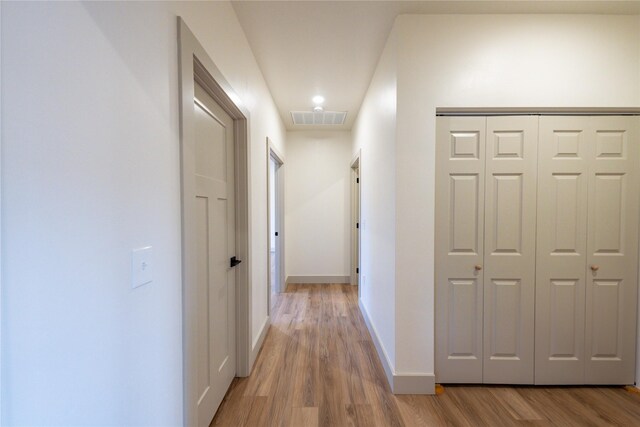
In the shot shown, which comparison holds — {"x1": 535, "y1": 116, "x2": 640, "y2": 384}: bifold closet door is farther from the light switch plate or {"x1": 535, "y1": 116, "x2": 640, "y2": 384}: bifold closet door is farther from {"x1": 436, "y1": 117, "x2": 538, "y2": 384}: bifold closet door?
the light switch plate

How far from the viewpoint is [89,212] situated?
69cm

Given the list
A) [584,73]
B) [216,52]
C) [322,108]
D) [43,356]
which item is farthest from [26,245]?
[322,108]

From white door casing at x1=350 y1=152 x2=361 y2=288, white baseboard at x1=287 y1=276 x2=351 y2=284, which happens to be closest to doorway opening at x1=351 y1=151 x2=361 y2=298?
white door casing at x1=350 y1=152 x2=361 y2=288

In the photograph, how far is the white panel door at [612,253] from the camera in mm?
1825

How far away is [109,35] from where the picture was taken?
750 mm

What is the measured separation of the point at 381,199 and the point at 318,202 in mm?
2154

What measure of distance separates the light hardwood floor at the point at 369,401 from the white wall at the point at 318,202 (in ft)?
6.75

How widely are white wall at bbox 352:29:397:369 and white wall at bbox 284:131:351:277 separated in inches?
46.0

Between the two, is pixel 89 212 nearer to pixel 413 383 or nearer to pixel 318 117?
pixel 413 383

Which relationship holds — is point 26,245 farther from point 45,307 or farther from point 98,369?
point 98,369

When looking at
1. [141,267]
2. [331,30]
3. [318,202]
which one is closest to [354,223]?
[318,202]

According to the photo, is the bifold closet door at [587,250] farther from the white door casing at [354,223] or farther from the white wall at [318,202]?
the white wall at [318,202]

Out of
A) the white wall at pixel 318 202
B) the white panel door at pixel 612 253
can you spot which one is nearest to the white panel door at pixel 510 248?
the white panel door at pixel 612 253

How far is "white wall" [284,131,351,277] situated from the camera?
4.30 metres
